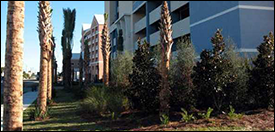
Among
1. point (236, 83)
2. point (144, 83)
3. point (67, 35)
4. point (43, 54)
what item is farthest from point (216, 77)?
point (67, 35)

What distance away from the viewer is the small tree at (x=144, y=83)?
32.4 feet

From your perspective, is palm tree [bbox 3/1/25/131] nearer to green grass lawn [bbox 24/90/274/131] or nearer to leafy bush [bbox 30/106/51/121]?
green grass lawn [bbox 24/90/274/131]

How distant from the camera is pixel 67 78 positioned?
27578 mm

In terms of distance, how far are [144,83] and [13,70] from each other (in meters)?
5.53

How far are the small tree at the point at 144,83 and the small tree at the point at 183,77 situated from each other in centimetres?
82

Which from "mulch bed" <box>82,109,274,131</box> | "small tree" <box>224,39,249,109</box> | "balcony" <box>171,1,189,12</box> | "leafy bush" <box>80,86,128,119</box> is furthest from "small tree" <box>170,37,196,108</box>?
"balcony" <box>171,1,189,12</box>

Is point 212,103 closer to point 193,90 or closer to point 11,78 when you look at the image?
point 193,90

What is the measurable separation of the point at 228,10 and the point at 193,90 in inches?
394

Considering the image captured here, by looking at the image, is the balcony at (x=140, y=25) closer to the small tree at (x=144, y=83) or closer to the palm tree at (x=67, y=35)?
the palm tree at (x=67, y=35)

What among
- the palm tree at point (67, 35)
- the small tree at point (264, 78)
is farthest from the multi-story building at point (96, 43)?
the small tree at point (264, 78)

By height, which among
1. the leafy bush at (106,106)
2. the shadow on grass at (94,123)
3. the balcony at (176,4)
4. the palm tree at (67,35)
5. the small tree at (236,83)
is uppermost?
the balcony at (176,4)

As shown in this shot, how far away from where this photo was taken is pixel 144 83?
10102 millimetres

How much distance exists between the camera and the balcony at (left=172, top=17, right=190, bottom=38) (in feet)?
75.7

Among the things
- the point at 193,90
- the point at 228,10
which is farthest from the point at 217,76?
the point at 228,10
